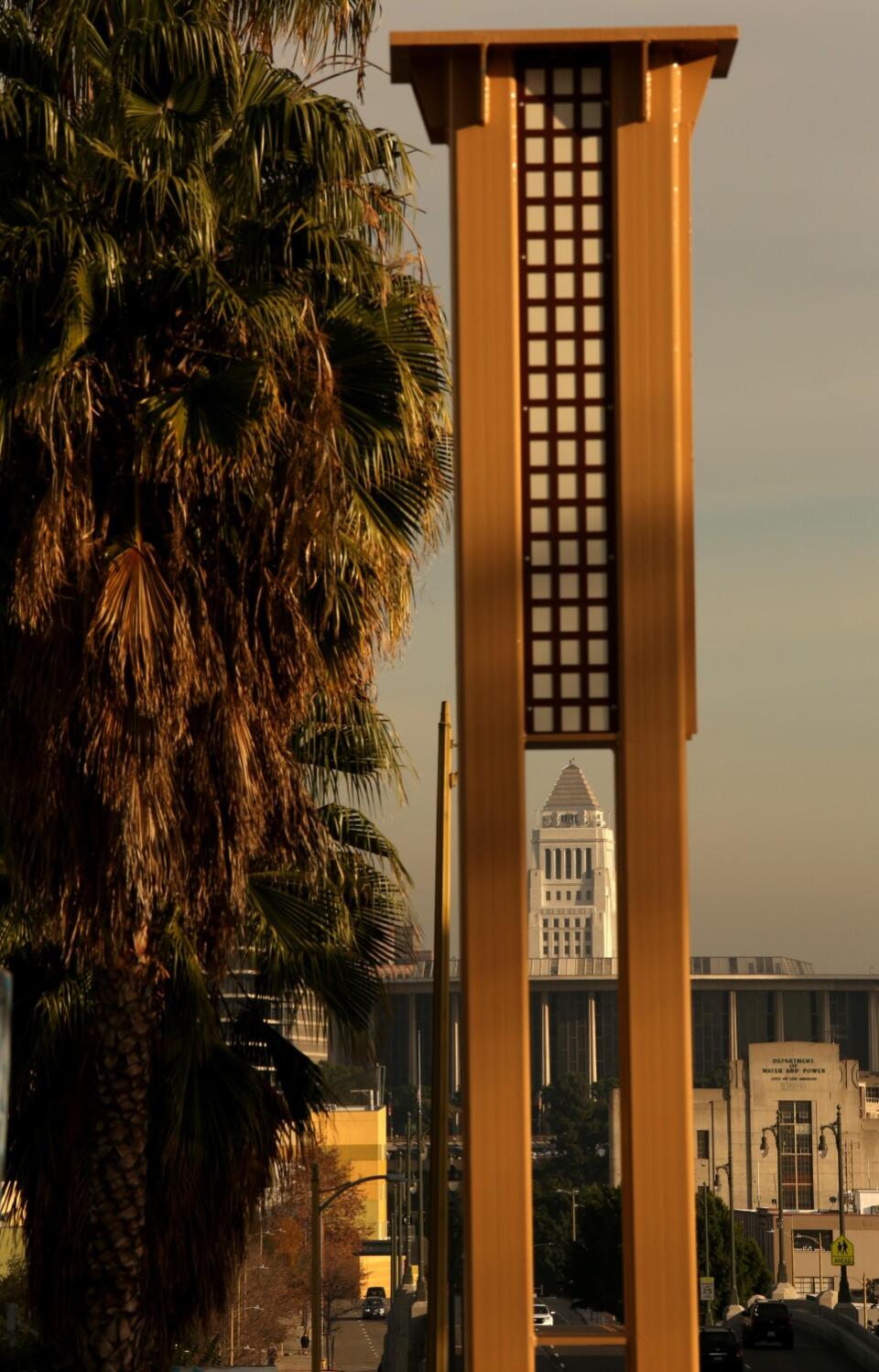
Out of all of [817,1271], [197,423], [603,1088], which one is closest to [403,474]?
[197,423]

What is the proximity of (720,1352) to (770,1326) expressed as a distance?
1043cm

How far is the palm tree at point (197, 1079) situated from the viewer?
Answer: 12852 mm

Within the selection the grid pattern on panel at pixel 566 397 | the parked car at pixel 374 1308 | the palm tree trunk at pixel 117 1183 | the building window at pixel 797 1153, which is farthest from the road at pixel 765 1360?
the building window at pixel 797 1153

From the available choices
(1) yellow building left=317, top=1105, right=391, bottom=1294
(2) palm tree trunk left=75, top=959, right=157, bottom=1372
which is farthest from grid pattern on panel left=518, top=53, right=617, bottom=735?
(1) yellow building left=317, top=1105, right=391, bottom=1294

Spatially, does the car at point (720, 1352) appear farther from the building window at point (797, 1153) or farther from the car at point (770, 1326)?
the building window at point (797, 1153)

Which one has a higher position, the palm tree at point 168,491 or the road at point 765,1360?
the palm tree at point 168,491

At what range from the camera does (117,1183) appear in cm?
1247

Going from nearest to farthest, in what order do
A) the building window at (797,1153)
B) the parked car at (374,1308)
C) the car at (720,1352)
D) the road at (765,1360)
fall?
the car at (720,1352)
the road at (765,1360)
the parked car at (374,1308)
the building window at (797,1153)

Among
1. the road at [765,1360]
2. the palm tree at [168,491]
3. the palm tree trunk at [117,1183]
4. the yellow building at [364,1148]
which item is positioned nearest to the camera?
the palm tree at [168,491]

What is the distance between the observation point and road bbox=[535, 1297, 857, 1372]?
42500 millimetres

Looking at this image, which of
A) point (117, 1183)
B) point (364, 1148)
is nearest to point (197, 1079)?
point (117, 1183)

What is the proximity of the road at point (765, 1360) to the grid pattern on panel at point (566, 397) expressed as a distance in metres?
33.7

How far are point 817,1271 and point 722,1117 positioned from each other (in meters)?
28.7

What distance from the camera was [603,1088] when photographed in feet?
593
